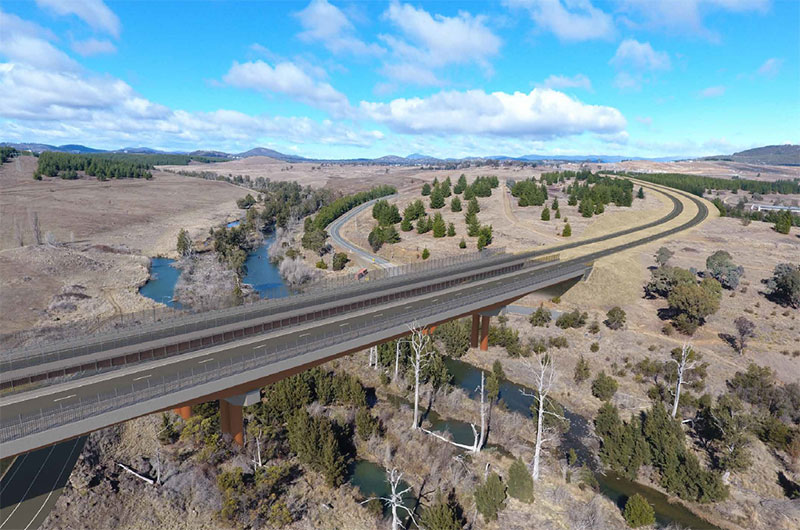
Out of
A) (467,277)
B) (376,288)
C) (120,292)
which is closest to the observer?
(376,288)

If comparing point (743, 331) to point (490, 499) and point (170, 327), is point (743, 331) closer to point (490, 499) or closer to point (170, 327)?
point (490, 499)

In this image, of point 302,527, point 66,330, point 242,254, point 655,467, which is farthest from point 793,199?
point 66,330

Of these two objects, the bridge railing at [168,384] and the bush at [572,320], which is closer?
the bridge railing at [168,384]

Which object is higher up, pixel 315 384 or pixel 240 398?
pixel 240 398

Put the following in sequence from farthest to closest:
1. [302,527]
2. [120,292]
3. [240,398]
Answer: [120,292]
[240,398]
[302,527]

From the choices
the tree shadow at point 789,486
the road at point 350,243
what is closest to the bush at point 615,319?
the tree shadow at point 789,486

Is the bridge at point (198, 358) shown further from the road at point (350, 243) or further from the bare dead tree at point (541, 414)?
the road at point (350, 243)

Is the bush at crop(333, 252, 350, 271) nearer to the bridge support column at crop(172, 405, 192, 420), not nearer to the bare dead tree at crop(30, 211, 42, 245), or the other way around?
the bridge support column at crop(172, 405, 192, 420)

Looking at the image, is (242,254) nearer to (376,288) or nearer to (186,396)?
(376,288)
